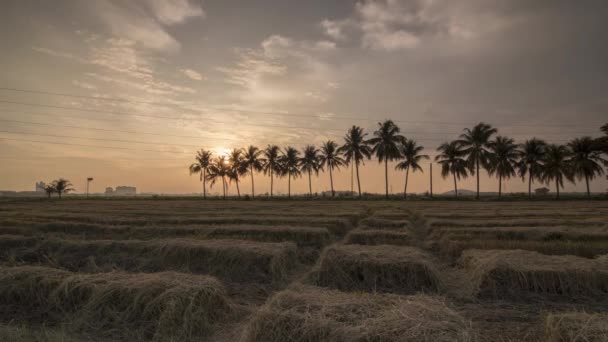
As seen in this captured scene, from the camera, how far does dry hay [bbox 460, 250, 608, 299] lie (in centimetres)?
601

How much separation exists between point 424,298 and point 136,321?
454 centimetres

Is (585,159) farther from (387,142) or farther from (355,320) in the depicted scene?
(355,320)

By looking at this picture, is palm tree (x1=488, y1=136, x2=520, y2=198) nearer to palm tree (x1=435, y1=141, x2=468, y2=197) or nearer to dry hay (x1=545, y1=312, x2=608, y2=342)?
palm tree (x1=435, y1=141, x2=468, y2=197)

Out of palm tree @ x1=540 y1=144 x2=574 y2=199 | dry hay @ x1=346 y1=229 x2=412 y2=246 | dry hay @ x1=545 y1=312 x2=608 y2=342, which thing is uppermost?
palm tree @ x1=540 y1=144 x2=574 y2=199

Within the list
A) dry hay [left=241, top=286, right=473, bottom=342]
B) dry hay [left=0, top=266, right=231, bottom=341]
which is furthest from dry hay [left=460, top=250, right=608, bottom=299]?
dry hay [left=0, top=266, right=231, bottom=341]

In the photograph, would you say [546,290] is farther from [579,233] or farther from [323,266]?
[579,233]

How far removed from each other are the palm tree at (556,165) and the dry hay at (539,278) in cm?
5935

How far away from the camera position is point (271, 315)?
3.97 m

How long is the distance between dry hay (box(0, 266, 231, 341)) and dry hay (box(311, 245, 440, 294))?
8.79 ft

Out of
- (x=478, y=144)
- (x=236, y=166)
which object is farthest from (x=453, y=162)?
(x=236, y=166)

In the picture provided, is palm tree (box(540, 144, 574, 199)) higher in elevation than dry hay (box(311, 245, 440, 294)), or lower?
higher

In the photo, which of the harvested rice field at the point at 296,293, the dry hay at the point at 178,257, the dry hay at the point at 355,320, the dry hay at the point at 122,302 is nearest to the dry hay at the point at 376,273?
the harvested rice field at the point at 296,293

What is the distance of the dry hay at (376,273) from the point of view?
6.66 m

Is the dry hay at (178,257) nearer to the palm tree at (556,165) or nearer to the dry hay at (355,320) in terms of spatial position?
the dry hay at (355,320)
